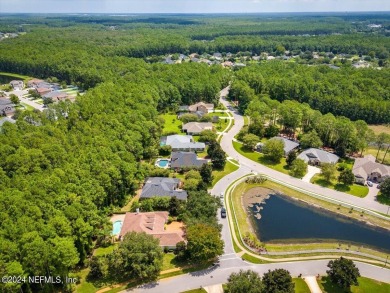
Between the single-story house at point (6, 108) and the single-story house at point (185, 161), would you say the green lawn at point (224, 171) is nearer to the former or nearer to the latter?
the single-story house at point (185, 161)

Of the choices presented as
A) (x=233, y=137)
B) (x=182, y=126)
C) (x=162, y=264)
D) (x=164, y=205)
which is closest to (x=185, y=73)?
(x=182, y=126)

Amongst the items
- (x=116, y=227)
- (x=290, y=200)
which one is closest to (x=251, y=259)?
(x=290, y=200)

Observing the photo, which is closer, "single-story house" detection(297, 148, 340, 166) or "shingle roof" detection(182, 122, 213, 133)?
"single-story house" detection(297, 148, 340, 166)

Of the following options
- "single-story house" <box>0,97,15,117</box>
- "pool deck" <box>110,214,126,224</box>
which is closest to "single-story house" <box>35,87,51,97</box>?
"single-story house" <box>0,97,15,117</box>

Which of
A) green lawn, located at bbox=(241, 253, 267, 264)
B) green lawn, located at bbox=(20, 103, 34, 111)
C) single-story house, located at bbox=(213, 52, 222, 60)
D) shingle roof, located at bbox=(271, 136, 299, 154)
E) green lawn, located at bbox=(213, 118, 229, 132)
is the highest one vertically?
single-story house, located at bbox=(213, 52, 222, 60)

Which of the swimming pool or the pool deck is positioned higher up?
the swimming pool

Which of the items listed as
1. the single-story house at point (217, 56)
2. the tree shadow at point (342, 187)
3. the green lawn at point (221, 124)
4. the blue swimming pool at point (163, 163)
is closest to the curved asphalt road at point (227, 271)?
the tree shadow at point (342, 187)

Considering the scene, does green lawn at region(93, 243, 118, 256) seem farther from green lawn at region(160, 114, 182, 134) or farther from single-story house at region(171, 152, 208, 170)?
green lawn at region(160, 114, 182, 134)
